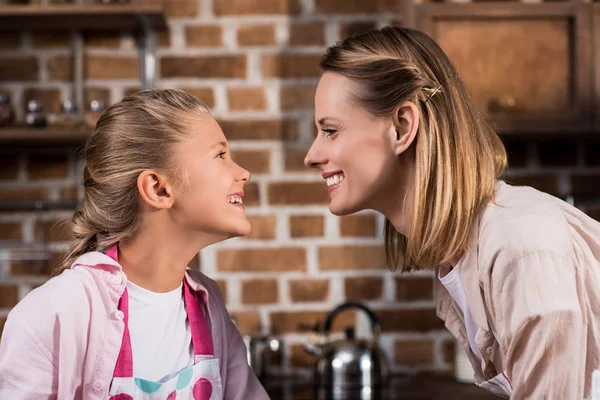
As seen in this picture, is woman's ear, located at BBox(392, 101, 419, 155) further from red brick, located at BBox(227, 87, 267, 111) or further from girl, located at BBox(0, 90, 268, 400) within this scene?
red brick, located at BBox(227, 87, 267, 111)

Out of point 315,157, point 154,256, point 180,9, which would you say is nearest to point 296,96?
point 180,9

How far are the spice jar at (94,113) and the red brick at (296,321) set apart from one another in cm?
75

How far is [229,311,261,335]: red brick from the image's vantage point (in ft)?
7.52

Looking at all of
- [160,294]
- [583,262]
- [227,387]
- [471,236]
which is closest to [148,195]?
[160,294]

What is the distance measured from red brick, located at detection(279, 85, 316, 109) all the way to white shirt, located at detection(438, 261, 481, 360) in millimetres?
1028

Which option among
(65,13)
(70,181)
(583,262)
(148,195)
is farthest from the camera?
(70,181)

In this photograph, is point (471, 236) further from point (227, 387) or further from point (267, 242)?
point (267, 242)

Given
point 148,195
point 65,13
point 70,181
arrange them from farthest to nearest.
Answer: point 70,181, point 65,13, point 148,195

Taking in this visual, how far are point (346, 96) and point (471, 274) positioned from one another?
0.40m

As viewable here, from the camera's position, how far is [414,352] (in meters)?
2.31

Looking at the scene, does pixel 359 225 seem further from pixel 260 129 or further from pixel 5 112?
pixel 5 112

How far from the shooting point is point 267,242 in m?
2.29

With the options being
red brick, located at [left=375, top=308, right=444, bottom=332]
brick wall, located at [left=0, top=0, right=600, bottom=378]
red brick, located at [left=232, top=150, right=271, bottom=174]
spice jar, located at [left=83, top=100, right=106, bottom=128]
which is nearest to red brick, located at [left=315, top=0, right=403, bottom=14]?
brick wall, located at [left=0, top=0, right=600, bottom=378]

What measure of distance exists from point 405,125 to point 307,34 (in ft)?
3.28
